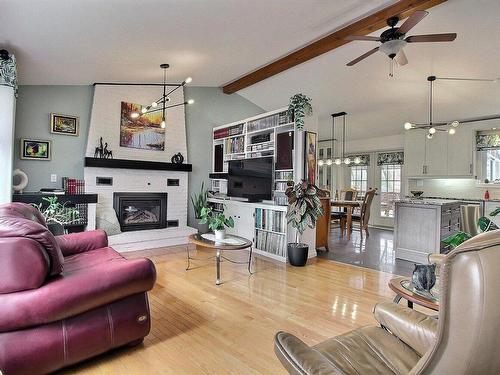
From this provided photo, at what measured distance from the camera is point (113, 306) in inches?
74.8

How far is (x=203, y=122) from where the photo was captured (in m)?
6.43

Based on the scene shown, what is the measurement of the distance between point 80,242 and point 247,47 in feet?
11.0

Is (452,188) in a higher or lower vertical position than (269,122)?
lower

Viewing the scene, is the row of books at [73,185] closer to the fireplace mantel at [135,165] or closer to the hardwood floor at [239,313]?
the fireplace mantel at [135,165]

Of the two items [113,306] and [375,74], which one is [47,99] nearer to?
[113,306]

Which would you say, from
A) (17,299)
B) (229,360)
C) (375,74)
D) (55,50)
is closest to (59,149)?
(55,50)

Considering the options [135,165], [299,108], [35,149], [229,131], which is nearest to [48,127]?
[35,149]

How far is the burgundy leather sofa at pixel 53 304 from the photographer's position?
1.58 meters

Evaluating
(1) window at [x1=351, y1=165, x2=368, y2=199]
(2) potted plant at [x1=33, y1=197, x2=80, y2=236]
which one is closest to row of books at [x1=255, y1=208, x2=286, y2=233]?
(2) potted plant at [x1=33, y1=197, x2=80, y2=236]

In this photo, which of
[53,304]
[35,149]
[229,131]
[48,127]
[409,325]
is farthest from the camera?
[229,131]

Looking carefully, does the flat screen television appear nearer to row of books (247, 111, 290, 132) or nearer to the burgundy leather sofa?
row of books (247, 111, 290, 132)

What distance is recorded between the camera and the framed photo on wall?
4.45 meters

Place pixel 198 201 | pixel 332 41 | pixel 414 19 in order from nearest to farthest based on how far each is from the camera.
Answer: pixel 414 19 < pixel 332 41 < pixel 198 201

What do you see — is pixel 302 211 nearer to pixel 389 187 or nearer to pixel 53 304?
pixel 53 304
